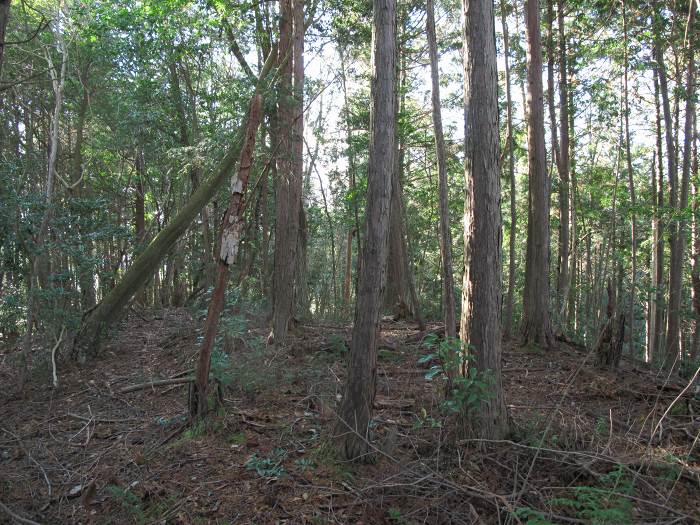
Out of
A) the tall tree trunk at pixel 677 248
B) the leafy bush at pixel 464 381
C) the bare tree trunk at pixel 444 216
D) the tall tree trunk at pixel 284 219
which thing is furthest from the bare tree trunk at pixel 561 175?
the leafy bush at pixel 464 381

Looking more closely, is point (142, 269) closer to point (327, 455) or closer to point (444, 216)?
point (444, 216)

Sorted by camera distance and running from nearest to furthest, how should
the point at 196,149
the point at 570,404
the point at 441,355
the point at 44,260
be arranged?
the point at 441,355 → the point at 570,404 → the point at 44,260 → the point at 196,149

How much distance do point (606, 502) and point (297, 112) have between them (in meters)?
8.45

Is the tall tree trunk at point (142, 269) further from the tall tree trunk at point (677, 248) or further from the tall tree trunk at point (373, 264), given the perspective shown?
the tall tree trunk at point (677, 248)

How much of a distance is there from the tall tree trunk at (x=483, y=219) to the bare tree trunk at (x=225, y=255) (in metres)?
2.43

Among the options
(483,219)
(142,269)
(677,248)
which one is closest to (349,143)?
(142,269)

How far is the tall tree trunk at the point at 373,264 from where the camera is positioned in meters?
4.84

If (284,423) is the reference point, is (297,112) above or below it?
above

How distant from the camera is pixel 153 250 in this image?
10438 millimetres

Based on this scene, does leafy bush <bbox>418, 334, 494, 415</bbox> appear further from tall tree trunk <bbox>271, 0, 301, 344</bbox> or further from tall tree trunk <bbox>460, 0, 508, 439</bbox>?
tall tree trunk <bbox>271, 0, 301, 344</bbox>

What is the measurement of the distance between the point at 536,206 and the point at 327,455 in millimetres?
7472

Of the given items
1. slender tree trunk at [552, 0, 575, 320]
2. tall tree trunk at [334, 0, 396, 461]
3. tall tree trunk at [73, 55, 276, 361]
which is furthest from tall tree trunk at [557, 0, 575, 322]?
tall tree trunk at [334, 0, 396, 461]

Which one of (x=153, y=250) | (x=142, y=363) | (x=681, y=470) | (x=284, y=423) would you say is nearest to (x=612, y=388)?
(x=681, y=470)

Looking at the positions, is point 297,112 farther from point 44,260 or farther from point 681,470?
point 681,470
